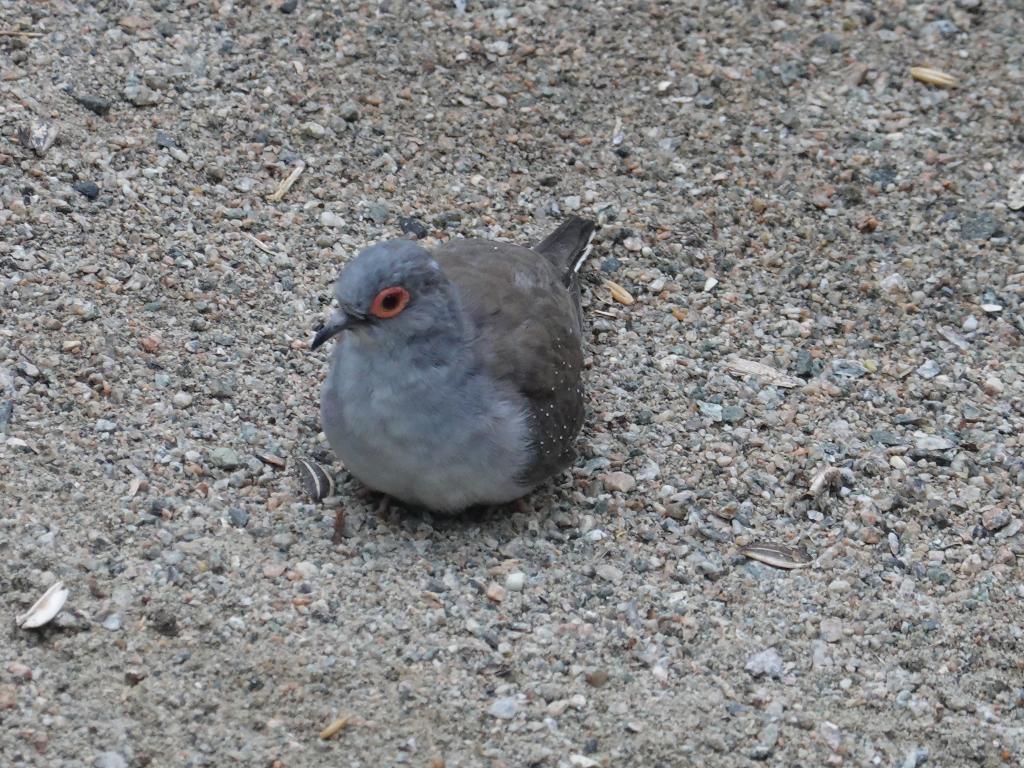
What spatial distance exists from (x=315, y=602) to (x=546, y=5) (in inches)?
191

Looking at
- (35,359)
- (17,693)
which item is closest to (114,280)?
(35,359)

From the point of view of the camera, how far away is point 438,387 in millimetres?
6094

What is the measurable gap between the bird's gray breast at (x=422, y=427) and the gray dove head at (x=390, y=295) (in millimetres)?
123

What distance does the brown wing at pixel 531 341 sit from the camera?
20.7 feet

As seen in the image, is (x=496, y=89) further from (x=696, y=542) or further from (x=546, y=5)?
(x=696, y=542)

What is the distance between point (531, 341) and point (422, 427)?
0.72 meters

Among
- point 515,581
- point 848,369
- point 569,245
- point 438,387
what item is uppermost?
point 438,387

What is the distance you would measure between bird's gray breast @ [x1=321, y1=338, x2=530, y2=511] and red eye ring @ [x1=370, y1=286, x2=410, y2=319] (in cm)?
19

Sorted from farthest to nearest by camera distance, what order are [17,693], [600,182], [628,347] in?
[600,182]
[628,347]
[17,693]

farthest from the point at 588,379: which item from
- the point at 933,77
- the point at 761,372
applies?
the point at 933,77

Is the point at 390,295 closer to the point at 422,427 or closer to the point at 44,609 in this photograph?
the point at 422,427

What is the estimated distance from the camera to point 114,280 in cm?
715

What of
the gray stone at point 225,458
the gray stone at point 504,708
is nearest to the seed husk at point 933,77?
the gray stone at point 225,458

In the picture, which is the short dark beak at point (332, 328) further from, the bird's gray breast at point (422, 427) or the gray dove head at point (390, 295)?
the bird's gray breast at point (422, 427)
